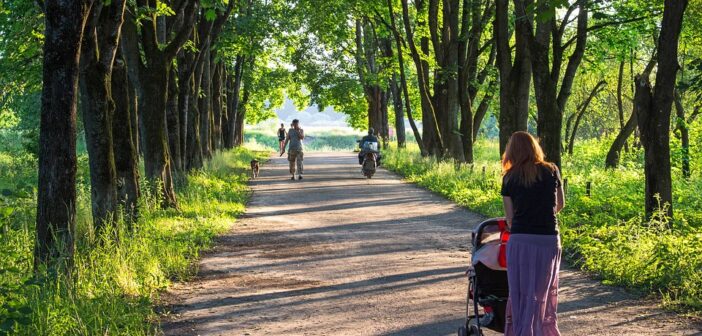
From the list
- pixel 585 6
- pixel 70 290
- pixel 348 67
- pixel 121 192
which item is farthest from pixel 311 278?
pixel 348 67

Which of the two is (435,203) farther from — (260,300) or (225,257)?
(260,300)

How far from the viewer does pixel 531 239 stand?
5.45 meters

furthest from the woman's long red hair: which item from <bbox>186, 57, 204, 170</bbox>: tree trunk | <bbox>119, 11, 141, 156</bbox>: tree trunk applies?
<bbox>186, 57, 204, 170</bbox>: tree trunk

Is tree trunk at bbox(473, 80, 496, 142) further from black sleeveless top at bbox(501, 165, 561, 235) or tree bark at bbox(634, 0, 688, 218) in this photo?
black sleeveless top at bbox(501, 165, 561, 235)

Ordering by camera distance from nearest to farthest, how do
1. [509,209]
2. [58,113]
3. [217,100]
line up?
[509,209] → [58,113] → [217,100]

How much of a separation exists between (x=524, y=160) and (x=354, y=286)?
422cm

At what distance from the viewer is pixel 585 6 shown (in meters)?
15.7

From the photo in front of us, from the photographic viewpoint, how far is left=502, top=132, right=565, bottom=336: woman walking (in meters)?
5.44

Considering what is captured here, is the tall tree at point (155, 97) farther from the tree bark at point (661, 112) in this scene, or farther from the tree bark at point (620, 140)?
the tree bark at point (620, 140)

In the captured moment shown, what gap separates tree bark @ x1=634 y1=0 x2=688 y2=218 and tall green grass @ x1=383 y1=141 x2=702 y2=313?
0.52 meters

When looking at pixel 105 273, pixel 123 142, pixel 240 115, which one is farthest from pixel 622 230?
pixel 240 115

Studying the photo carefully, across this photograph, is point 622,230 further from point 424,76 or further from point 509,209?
point 424,76

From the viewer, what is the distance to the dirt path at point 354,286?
7.51 m

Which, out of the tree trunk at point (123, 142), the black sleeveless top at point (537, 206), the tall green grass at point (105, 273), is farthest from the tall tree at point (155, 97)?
the black sleeveless top at point (537, 206)
